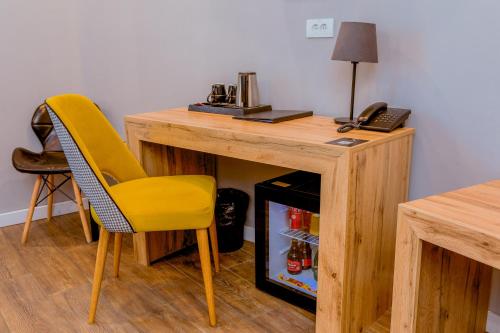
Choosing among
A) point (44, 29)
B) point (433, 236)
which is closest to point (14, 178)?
point (44, 29)

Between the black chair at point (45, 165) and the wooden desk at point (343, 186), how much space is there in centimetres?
100

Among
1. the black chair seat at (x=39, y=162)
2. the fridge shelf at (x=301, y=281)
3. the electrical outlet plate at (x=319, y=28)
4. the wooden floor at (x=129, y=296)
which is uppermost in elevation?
the electrical outlet plate at (x=319, y=28)

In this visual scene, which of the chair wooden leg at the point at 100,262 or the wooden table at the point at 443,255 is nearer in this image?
the wooden table at the point at 443,255

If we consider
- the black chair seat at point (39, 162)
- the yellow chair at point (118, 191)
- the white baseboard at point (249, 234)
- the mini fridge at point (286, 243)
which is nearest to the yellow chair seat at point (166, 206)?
the yellow chair at point (118, 191)

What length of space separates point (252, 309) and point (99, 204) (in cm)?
80

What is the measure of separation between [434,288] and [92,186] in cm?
127

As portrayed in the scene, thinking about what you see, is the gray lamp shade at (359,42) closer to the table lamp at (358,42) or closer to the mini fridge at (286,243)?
the table lamp at (358,42)

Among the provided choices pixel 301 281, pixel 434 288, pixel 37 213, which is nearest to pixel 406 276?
pixel 434 288

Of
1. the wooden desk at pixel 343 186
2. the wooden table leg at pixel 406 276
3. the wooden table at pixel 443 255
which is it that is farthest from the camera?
the wooden desk at pixel 343 186

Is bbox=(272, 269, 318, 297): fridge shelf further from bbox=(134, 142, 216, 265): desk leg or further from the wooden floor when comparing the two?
bbox=(134, 142, 216, 265): desk leg

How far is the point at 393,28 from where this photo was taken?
188cm

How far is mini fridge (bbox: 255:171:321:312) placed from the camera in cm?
197

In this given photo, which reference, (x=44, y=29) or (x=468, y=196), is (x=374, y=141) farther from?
(x=44, y=29)

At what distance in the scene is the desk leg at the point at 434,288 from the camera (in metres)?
1.29
